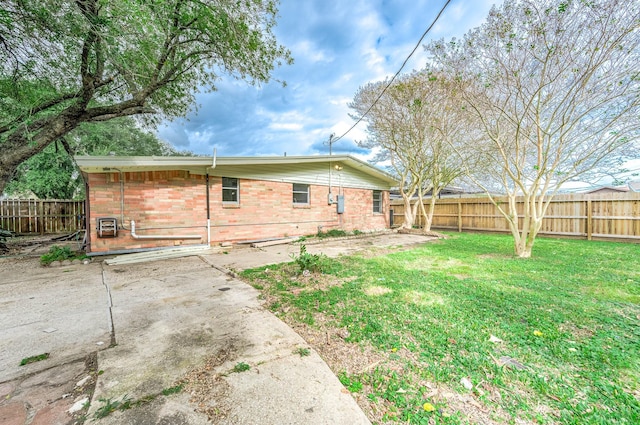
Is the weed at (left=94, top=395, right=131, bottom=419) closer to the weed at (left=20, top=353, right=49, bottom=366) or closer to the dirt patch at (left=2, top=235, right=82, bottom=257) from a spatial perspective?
the weed at (left=20, top=353, right=49, bottom=366)

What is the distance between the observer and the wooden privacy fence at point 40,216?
10680mm

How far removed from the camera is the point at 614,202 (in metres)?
8.35

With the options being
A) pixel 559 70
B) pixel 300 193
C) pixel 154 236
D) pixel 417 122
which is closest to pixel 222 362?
pixel 154 236

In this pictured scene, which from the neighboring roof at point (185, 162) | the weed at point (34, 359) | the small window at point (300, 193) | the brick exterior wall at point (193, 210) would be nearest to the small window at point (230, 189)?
the brick exterior wall at point (193, 210)

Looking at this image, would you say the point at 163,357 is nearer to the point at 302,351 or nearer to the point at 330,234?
the point at 302,351

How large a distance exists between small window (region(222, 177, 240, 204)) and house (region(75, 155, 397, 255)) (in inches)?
1.3

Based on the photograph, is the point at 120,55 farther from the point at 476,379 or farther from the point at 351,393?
the point at 476,379

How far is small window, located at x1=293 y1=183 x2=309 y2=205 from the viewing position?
10133 mm

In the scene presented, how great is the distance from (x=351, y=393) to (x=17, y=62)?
9430mm

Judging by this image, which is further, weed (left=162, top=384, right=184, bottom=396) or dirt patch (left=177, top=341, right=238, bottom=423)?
weed (left=162, top=384, right=184, bottom=396)

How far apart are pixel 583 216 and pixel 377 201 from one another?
8.13 m

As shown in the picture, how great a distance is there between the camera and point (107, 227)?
6324mm

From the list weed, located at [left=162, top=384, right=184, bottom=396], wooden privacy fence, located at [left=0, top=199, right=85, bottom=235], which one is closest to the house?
weed, located at [left=162, top=384, right=184, bottom=396]

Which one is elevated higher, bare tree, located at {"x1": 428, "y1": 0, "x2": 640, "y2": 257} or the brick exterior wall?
bare tree, located at {"x1": 428, "y1": 0, "x2": 640, "y2": 257}
